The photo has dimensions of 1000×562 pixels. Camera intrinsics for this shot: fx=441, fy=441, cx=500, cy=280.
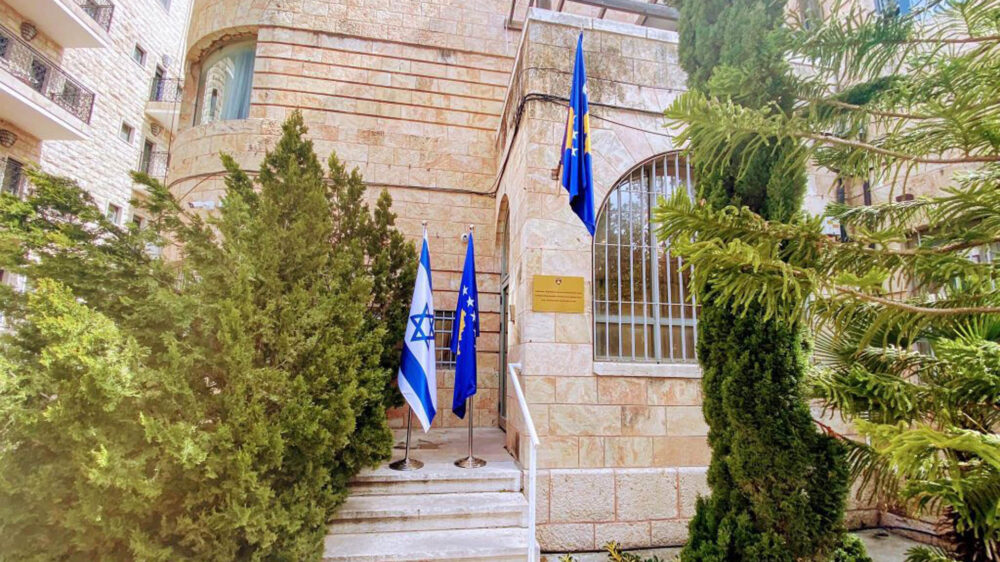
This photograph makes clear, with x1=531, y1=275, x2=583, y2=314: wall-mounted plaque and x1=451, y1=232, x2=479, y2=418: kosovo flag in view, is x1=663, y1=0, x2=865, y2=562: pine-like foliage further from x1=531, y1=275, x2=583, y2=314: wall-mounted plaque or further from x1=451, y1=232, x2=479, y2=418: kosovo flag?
x1=451, y1=232, x2=479, y2=418: kosovo flag

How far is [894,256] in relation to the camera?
1.68 m

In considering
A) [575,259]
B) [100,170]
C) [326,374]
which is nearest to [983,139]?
[575,259]

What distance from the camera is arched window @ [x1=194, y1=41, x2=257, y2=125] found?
23.2 ft

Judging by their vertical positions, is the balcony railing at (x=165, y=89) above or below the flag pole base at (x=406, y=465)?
above

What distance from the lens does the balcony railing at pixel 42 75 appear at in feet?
26.4

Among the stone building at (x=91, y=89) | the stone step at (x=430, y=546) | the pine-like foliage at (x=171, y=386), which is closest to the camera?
the pine-like foliage at (x=171, y=386)

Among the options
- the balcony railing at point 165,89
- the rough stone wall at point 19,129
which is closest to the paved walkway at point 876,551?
the rough stone wall at point 19,129

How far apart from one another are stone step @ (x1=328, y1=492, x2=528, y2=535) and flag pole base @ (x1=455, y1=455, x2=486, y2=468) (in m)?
0.38

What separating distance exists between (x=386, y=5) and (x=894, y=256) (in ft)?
26.1

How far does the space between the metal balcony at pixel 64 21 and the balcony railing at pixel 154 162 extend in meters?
4.30

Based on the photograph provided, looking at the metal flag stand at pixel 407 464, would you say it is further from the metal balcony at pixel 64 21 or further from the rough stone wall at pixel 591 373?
the metal balcony at pixel 64 21

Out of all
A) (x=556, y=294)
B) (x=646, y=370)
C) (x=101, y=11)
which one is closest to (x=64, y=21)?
(x=101, y=11)

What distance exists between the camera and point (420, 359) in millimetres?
4184

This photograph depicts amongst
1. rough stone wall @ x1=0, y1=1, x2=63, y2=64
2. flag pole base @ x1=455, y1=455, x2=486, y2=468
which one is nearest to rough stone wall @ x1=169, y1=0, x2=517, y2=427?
flag pole base @ x1=455, y1=455, x2=486, y2=468
